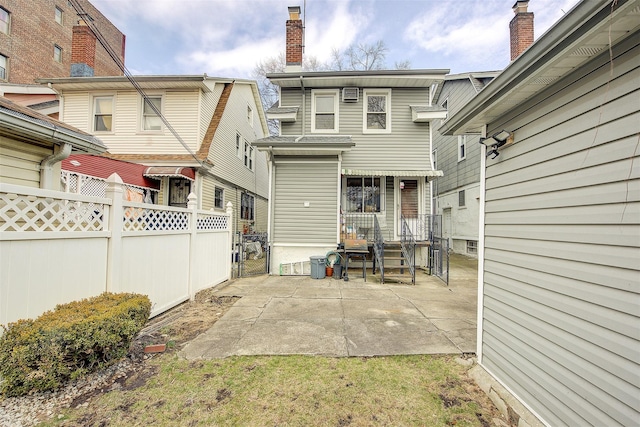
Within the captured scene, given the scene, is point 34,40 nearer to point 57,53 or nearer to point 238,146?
point 57,53

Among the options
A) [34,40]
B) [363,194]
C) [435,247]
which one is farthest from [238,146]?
[34,40]

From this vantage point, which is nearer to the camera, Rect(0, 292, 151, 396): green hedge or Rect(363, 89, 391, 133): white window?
Rect(0, 292, 151, 396): green hedge

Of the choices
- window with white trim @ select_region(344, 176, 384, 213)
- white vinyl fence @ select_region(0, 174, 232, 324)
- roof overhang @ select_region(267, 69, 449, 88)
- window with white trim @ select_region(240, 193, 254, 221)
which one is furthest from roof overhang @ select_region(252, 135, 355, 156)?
window with white trim @ select_region(240, 193, 254, 221)

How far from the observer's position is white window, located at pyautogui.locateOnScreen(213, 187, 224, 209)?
1103 cm

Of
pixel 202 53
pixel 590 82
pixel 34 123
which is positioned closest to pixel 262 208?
pixel 202 53

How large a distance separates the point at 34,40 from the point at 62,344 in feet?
93.2

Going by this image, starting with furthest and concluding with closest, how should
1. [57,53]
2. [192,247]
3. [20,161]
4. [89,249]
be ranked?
[57,53] → [192,247] → [20,161] → [89,249]

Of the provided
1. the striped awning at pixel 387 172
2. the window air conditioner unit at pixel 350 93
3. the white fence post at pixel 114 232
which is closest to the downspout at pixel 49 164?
the white fence post at pixel 114 232

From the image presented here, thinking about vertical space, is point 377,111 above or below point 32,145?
above

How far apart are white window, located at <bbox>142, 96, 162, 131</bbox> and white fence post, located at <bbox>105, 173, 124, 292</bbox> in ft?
25.1

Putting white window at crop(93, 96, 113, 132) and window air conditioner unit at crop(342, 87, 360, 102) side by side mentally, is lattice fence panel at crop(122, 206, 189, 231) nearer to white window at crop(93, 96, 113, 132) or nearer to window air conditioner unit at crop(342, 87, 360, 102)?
window air conditioner unit at crop(342, 87, 360, 102)

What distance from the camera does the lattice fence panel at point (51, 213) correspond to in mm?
2445

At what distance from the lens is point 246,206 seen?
14.6 meters

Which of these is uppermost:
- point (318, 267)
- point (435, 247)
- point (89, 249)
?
point (89, 249)
